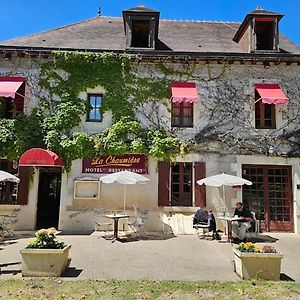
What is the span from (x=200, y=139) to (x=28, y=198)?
7420 millimetres

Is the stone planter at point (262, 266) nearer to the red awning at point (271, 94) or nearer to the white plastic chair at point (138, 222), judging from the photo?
the white plastic chair at point (138, 222)

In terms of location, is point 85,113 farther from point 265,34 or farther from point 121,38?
point 265,34

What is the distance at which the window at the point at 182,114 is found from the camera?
586 inches

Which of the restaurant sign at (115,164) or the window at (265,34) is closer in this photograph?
the restaurant sign at (115,164)

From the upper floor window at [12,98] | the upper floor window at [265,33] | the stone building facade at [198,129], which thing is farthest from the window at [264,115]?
the upper floor window at [12,98]

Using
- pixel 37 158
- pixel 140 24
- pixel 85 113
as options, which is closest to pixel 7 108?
pixel 85 113

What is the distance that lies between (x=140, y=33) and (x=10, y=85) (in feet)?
20.5

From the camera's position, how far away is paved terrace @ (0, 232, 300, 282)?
24.7 ft

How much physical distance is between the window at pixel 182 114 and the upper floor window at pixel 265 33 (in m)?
4.40

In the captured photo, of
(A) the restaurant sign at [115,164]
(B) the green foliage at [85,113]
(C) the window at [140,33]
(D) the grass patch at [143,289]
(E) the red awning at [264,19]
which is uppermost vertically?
(E) the red awning at [264,19]

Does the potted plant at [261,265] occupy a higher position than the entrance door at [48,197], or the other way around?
the entrance door at [48,197]

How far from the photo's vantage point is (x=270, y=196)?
47.6 feet

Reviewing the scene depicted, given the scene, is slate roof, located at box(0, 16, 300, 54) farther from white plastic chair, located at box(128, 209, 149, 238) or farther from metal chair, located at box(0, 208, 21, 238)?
white plastic chair, located at box(128, 209, 149, 238)

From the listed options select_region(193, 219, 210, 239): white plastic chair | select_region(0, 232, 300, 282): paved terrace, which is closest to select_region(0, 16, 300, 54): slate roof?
select_region(193, 219, 210, 239): white plastic chair
